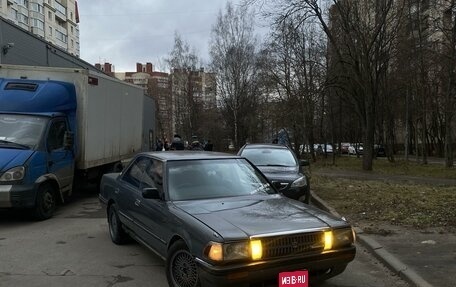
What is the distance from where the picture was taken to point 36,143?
10.0m

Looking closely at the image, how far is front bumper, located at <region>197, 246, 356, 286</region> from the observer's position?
447 cm

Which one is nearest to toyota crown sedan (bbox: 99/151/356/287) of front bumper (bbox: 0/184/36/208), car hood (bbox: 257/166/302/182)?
front bumper (bbox: 0/184/36/208)

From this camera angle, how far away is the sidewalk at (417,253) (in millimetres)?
5715

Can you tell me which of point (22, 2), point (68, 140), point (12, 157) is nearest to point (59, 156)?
point (68, 140)

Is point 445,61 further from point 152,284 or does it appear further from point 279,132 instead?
point 152,284

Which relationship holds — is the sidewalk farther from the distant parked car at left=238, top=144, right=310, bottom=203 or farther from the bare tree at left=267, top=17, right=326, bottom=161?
the bare tree at left=267, top=17, right=326, bottom=161

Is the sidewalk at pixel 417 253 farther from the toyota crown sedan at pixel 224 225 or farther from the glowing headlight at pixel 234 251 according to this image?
the glowing headlight at pixel 234 251

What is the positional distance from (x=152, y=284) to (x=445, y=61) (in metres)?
24.7

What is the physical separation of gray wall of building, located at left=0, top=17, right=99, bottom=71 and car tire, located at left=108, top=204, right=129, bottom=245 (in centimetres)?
605

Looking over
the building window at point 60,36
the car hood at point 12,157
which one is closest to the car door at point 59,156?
the car hood at point 12,157

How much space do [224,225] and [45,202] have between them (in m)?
6.22

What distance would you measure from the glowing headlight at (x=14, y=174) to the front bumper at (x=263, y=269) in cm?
572

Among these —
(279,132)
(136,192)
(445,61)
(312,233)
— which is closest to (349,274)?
(312,233)

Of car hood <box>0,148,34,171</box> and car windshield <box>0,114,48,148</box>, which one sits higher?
car windshield <box>0,114,48,148</box>
